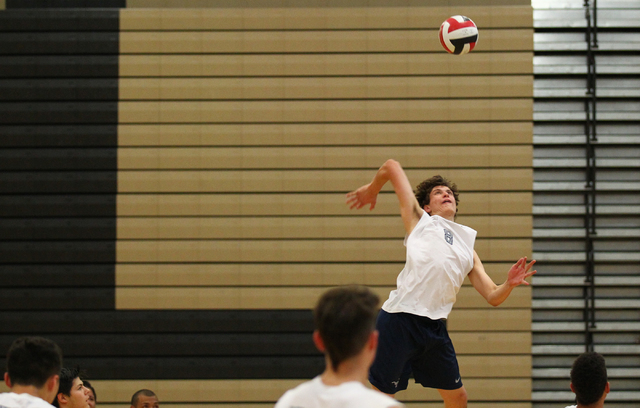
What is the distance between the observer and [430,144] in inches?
330

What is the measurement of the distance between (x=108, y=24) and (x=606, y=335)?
25.2ft

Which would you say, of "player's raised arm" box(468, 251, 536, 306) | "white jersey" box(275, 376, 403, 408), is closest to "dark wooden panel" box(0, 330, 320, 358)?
"player's raised arm" box(468, 251, 536, 306)

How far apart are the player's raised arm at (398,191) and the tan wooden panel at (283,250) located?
3.82 metres

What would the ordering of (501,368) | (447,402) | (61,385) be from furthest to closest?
(501,368), (447,402), (61,385)

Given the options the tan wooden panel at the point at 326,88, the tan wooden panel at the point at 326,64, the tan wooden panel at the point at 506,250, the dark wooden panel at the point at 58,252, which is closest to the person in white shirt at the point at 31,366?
the dark wooden panel at the point at 58,252

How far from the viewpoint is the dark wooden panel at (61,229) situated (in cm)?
838

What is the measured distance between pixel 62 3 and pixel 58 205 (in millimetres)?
2728

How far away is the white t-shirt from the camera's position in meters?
2.67

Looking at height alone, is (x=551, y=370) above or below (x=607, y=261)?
below

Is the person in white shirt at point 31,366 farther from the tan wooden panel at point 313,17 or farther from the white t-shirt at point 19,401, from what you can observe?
the tan wooden panel at point 313,17

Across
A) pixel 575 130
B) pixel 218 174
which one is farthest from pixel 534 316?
pixel 218 174

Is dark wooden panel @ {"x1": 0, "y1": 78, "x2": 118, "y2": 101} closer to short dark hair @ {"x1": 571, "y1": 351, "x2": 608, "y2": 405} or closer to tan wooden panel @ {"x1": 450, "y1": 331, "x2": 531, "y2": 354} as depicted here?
tan wooden panel @ {"x1": 450, "y1": 331, "x2": 531, "y2": 354}

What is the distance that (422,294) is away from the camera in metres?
4.31

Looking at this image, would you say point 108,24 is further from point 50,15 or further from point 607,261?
point 607,261
